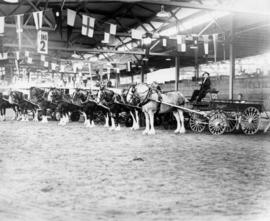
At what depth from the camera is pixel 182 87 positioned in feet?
79.4

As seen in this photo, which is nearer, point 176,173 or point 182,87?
point 176,173

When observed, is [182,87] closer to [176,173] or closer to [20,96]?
[20,96]

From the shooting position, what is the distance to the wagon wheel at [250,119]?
12875 mm

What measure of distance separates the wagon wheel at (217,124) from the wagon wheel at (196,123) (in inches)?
25.6

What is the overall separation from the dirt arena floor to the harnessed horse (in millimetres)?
3920

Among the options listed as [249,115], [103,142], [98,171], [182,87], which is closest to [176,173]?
[98,171]

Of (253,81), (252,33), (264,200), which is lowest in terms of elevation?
(264,200)

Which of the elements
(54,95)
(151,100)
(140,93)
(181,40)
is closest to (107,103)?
(140,93)

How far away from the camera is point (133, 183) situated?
207 inches

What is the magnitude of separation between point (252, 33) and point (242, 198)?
14.5 meters

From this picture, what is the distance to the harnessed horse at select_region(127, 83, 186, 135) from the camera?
A: 1285 cm

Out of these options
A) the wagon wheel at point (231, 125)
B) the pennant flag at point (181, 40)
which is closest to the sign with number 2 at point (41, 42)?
the pennant flag at point (181, 40)

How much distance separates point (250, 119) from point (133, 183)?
29.8 ft

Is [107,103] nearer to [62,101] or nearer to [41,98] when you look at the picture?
[62,101]
